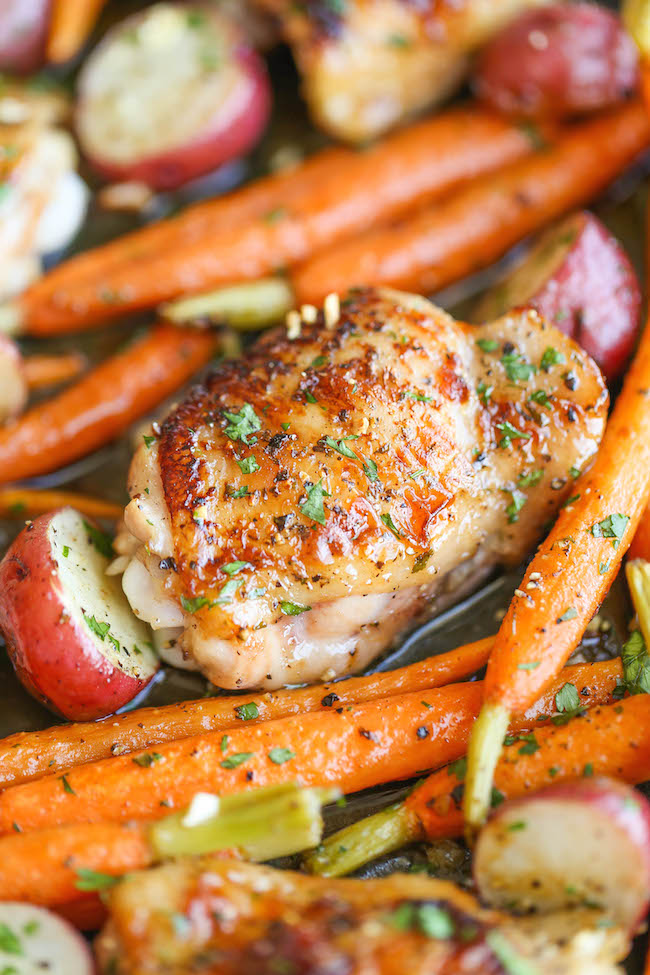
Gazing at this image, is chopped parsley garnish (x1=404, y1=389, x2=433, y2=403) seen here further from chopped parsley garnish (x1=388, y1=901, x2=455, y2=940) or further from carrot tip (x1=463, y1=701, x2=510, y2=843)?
chopped parsley garnish (x1=388, y1=901, x2=455, y2=940)

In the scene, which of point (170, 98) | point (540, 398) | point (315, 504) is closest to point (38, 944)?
point (315, 504)

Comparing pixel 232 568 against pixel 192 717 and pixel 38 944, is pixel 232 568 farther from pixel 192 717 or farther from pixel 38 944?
pixel 38 944

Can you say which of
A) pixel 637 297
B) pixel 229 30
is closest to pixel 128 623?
pixel 637 297

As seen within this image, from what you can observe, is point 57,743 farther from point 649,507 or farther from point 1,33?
point 1,33

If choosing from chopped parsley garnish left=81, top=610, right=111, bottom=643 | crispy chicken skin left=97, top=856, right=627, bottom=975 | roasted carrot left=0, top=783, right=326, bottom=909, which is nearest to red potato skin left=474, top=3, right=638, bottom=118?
chopped parsley garnish left=81, top=610, right=111, bottom=643

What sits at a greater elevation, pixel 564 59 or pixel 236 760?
pixel 564 59

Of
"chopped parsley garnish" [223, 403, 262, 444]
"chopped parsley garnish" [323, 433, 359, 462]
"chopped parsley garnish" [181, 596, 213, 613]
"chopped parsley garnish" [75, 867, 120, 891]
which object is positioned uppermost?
"chopped parsley garnish" [223, 403, 262, 444]
